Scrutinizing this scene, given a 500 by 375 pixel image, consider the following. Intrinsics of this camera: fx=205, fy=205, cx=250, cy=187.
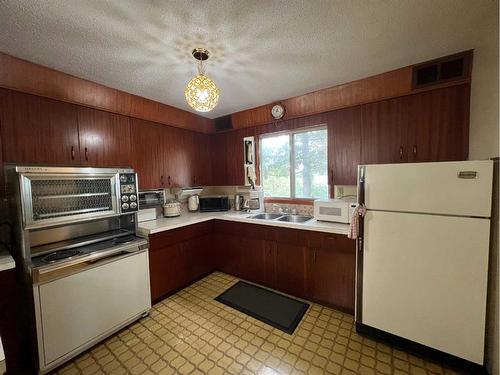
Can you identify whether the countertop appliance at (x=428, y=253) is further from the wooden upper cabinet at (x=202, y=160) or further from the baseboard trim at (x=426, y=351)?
the wooden upper cabinet at (x=202, y=160)

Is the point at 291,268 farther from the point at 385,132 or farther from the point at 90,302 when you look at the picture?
the point at 90,302

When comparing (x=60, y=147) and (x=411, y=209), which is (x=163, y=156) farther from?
(x=411, y=209)

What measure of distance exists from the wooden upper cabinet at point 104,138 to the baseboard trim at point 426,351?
2.82 m

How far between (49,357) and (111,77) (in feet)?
7.50

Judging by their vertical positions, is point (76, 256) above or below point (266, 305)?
above

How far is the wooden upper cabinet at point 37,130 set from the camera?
1569 mm

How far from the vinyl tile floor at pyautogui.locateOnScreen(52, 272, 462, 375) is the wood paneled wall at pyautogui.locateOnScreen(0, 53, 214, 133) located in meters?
2.17

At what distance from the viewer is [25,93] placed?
1635 mm

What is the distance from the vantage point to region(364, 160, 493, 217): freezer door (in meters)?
1.29

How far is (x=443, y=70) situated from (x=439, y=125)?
0.45 metres

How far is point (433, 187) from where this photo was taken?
4.62ft

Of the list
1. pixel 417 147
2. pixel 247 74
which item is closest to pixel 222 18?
pixel 247 74

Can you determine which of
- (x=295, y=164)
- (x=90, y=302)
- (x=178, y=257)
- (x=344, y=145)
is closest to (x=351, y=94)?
Answer: (x=344, y=145)

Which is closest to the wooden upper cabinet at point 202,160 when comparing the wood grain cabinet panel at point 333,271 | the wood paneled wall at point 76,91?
the wood paneled wall at point 76,91
